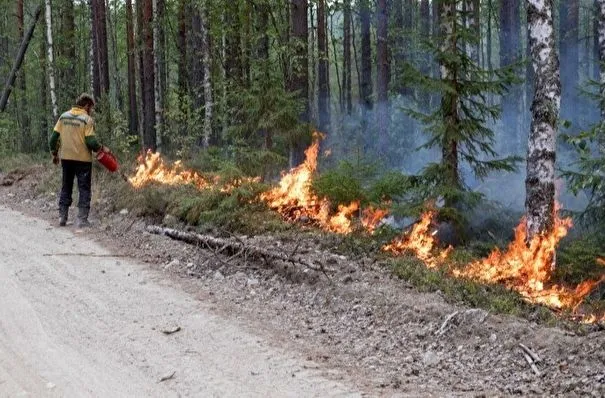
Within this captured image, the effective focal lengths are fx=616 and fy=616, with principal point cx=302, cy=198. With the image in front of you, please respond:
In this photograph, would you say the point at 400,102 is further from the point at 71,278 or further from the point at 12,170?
the point at 71,278

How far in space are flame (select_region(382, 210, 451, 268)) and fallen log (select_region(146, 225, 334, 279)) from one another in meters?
1.47

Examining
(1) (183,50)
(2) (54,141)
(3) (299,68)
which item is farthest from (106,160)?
(1) (183,50)

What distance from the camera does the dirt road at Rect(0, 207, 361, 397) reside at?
4.98m

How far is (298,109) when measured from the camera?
12.7 meters

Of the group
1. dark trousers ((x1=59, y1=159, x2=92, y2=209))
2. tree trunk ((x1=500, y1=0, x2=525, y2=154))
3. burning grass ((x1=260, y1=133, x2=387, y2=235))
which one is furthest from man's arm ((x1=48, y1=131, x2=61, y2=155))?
tree trunk ((x1=500, y1=0, x2=525, y2=154))

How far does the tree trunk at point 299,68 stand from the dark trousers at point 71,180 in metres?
4.15

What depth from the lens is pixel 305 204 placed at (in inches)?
421

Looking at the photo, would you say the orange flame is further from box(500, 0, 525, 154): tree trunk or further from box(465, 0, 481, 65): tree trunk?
box(500, 0, 525, 154): tree trunk

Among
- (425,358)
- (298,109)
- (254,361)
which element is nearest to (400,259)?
(425,358)

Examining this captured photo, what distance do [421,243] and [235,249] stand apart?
2770 millimetres

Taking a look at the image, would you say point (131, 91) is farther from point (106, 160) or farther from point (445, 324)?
point (445, 324)

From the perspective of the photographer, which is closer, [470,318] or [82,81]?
[470,318]

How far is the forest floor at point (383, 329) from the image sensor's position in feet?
16.9

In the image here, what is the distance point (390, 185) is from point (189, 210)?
3649 millimetres
